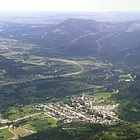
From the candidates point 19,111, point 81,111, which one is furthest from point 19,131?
point 81,111

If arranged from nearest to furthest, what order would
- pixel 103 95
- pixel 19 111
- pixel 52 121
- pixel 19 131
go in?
pixel 19 131 → pixel 52 121 → pixel 19 111 → pixel 103 95

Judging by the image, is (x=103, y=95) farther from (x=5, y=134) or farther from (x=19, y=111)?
(x=5, y=134)

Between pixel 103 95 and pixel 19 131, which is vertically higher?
pixel 103 95

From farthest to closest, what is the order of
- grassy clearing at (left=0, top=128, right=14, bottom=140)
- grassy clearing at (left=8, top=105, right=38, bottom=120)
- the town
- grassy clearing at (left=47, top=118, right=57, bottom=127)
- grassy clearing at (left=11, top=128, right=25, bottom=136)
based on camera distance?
grassy clearing at (left=8, top=105, right=38, bottom=120), the town, grassy clearing at (left=47, top=118, right=57, bottom=127), grassy clearing at (left=11, top=128, right=25, bottom=136), grassy clearing at (left=0, top=128, right=14, bottom=140)

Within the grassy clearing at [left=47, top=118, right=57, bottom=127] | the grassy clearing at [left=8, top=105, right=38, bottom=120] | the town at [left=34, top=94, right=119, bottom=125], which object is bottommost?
the grassy clearing at [left=8, top=105, right=38, bottom=120]

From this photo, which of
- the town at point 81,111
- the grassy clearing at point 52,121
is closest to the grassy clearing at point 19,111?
the town at point 81,111

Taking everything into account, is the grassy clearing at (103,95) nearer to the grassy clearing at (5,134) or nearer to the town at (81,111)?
the town at (81,111)

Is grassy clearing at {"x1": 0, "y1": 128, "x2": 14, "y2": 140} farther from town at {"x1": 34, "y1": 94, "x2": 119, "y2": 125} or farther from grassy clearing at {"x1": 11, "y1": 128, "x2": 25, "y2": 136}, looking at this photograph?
town at {"x1": 34, "y1": 94, "x2": 119, "y2": 125}

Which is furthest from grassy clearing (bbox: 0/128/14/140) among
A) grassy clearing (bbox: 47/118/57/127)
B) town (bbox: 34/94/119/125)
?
town (bbox: 34/94/119/125)

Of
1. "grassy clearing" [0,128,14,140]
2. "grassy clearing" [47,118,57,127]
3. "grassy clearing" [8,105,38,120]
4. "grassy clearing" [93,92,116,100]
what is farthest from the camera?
"grassy clearing" [93,92,116,100]

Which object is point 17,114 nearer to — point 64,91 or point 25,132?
point 25,132

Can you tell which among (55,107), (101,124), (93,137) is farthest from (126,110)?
(93,137)
